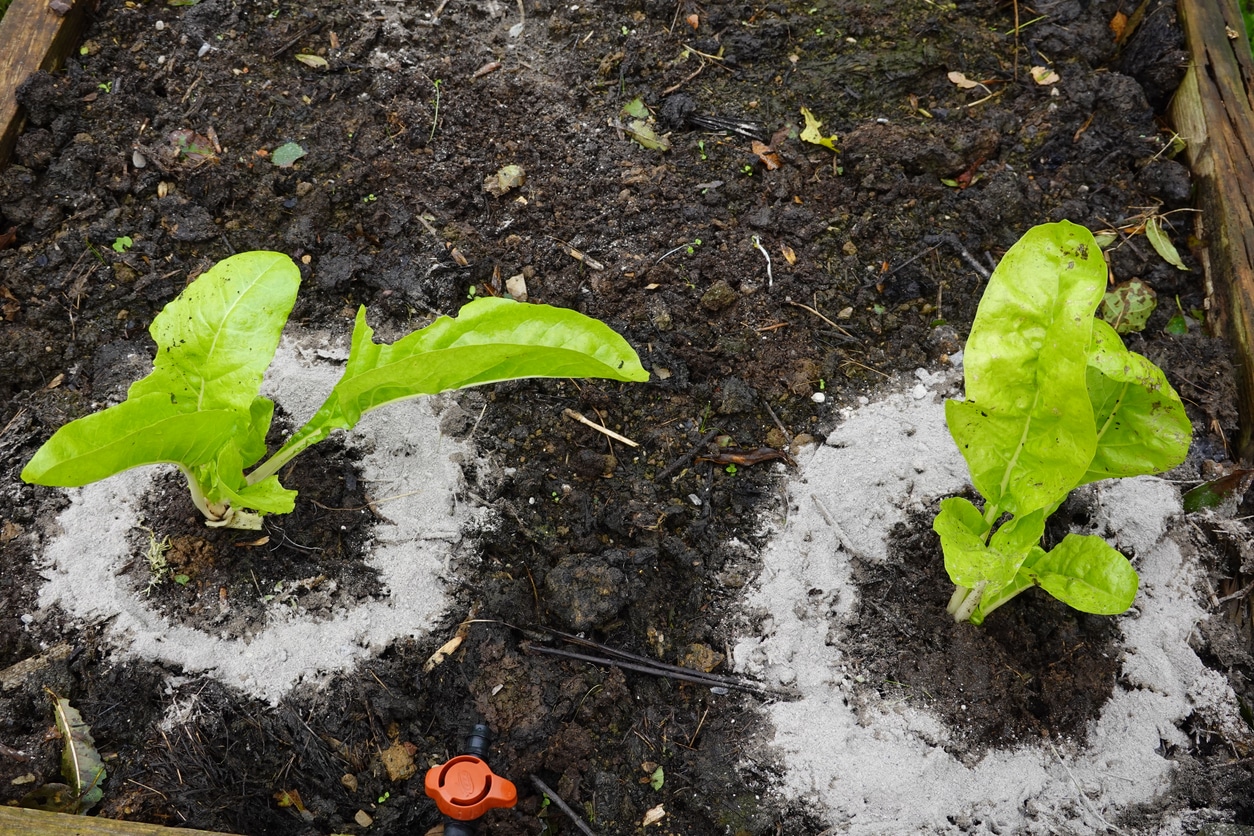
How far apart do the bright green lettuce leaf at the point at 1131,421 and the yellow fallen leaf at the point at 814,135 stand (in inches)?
48.0

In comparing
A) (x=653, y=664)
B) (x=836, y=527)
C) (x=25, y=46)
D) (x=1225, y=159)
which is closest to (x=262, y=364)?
(x=653, y=664)

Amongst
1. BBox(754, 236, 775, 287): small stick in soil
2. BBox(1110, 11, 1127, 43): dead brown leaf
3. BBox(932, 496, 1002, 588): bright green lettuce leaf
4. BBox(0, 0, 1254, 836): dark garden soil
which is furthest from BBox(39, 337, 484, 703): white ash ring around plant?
BBox(1110, 11, 1127, 43): dead brown leaf

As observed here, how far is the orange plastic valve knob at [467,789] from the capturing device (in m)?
1.66

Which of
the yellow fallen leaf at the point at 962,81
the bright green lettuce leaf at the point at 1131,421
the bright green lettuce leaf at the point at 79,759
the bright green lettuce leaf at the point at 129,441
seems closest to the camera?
the bright green lettuce leaf at the point at 129,441

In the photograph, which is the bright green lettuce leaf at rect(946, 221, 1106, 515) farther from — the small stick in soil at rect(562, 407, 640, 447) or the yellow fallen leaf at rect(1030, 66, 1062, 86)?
the yellow fallen leaf at rect(1030, 66, 1062, 86)

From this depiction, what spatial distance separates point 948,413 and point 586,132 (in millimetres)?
1537

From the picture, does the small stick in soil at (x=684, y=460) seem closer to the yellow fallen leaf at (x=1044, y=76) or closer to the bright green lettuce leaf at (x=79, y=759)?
the bright green lettuce leaf at (x=79, y=759)

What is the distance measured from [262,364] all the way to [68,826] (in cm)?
92

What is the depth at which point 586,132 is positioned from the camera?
2705 mm

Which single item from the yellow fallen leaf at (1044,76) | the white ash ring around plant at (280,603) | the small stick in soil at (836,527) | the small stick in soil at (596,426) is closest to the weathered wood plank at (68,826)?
the white ash ring around plant at (280,603)

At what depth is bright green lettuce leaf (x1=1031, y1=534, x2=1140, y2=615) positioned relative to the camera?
1707 millimetres

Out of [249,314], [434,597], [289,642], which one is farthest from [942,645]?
[249,314]

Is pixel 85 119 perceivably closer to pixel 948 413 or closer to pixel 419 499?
→ pixel 419 499

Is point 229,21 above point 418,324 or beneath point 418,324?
above
